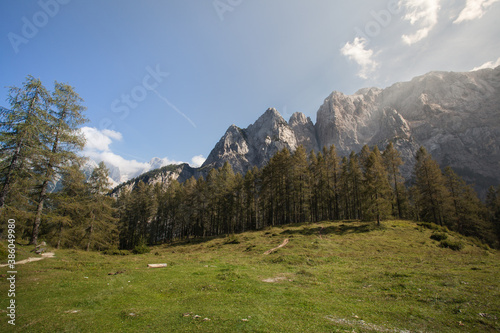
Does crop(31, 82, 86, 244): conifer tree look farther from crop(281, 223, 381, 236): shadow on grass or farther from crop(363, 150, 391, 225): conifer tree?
crop(363, 150, 391, 225): conifer tree

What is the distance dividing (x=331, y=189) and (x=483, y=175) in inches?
6343

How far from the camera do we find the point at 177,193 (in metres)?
63.0

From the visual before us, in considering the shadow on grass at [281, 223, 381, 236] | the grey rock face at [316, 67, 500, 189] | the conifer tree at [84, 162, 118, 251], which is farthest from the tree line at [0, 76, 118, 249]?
the grey rock face at [316, 67, 500, 189]

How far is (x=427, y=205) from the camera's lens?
148ft

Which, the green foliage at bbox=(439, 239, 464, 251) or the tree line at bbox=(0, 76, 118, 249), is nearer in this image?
the tree line at bbox=(0, 76, 118, 249)

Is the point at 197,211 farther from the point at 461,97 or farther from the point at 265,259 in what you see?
the point at 461,97

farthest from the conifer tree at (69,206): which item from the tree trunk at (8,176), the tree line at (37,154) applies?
the tree trunk at (8,176)

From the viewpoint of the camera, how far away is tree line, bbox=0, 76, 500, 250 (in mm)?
19031

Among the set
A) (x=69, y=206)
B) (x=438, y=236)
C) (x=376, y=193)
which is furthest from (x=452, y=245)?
(x=69, y=206)

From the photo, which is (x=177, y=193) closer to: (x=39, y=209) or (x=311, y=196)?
(x=311, y=196)

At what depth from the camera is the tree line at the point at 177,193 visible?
19.0 meters

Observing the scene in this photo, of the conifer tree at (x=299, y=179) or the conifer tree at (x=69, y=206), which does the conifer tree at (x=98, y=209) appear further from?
the conifer tree at (x=299, y=179)

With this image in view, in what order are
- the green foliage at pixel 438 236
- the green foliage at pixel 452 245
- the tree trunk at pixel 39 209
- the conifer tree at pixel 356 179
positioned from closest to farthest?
the tree trunk at pixel 39 209 → the green foliage at pixel 452 245 → the green foliage at pixel 438 236 → the conifer tree at pixel 356 179

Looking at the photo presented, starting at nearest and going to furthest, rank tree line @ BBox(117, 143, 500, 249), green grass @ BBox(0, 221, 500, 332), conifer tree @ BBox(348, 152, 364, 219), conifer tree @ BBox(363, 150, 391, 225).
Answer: green grass @ BBox(0, 221, 500, 332) → conifer tree @ BBox(363, 150, 391, 225) → tree line @ BBox(117, 143, 500, 249) → conifer tree @ BBox(348, 152, 364, 219)
